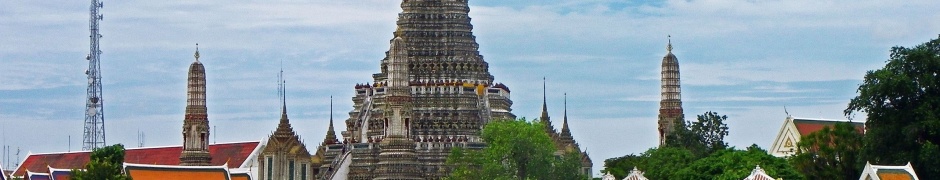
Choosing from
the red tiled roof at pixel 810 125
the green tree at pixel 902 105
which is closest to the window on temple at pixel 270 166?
the red tiled roof at pixel 810 125

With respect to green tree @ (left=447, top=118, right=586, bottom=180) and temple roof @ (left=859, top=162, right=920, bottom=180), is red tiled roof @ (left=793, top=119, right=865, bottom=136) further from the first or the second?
temple roof @ (left=859, top=162, right=920, bottom=180)

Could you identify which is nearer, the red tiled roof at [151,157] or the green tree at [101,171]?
the green tree at [101,171]

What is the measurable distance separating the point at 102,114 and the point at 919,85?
58.5 metres

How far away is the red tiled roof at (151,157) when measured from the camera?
108 meters

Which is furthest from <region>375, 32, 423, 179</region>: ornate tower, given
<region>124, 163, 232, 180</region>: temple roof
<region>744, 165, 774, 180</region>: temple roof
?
<region>744, 165, 774, 180</region>: temple roof

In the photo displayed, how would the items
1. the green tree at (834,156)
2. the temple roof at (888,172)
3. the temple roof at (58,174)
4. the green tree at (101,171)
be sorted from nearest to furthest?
the temple roof at (888,172) < the green tree at (834,156) < the green tree at (101,171) < the temple roof at (58,174)

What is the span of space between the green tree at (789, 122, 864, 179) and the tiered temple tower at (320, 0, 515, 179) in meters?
21.5

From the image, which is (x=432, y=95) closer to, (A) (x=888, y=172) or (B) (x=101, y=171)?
(B) (x=101, y=171)

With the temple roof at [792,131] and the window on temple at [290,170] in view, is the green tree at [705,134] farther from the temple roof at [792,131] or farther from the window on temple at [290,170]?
the window on temple at [290,170]

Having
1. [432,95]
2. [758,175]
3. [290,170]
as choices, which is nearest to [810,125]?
[432,95]

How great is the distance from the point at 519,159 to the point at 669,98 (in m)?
15.8

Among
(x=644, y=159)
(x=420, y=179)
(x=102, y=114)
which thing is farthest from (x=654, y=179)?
(x=102, y=114)

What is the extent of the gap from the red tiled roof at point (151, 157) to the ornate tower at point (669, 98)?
15933 mm

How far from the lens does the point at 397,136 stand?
102 meters
